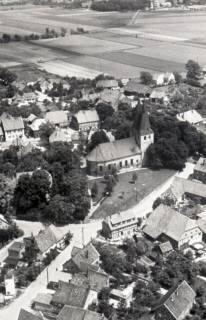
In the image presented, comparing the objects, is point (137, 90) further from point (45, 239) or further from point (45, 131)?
point (45, 239)

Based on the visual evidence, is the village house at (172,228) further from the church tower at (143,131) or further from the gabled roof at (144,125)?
the gabled roof at (144,125)

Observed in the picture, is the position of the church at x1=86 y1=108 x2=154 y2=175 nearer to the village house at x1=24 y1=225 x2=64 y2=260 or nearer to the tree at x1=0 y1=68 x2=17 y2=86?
the village house at x1=24 y1=225 x2=64 y2=260

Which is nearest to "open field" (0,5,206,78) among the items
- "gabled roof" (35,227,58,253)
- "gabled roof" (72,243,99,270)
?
"gabled roof" (35,227,58,253)

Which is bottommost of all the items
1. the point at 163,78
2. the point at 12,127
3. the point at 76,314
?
the point at 76,314

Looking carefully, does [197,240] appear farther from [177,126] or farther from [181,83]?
[181,83]

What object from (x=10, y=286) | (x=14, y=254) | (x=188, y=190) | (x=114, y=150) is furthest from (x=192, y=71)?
(x=10, y=286)
